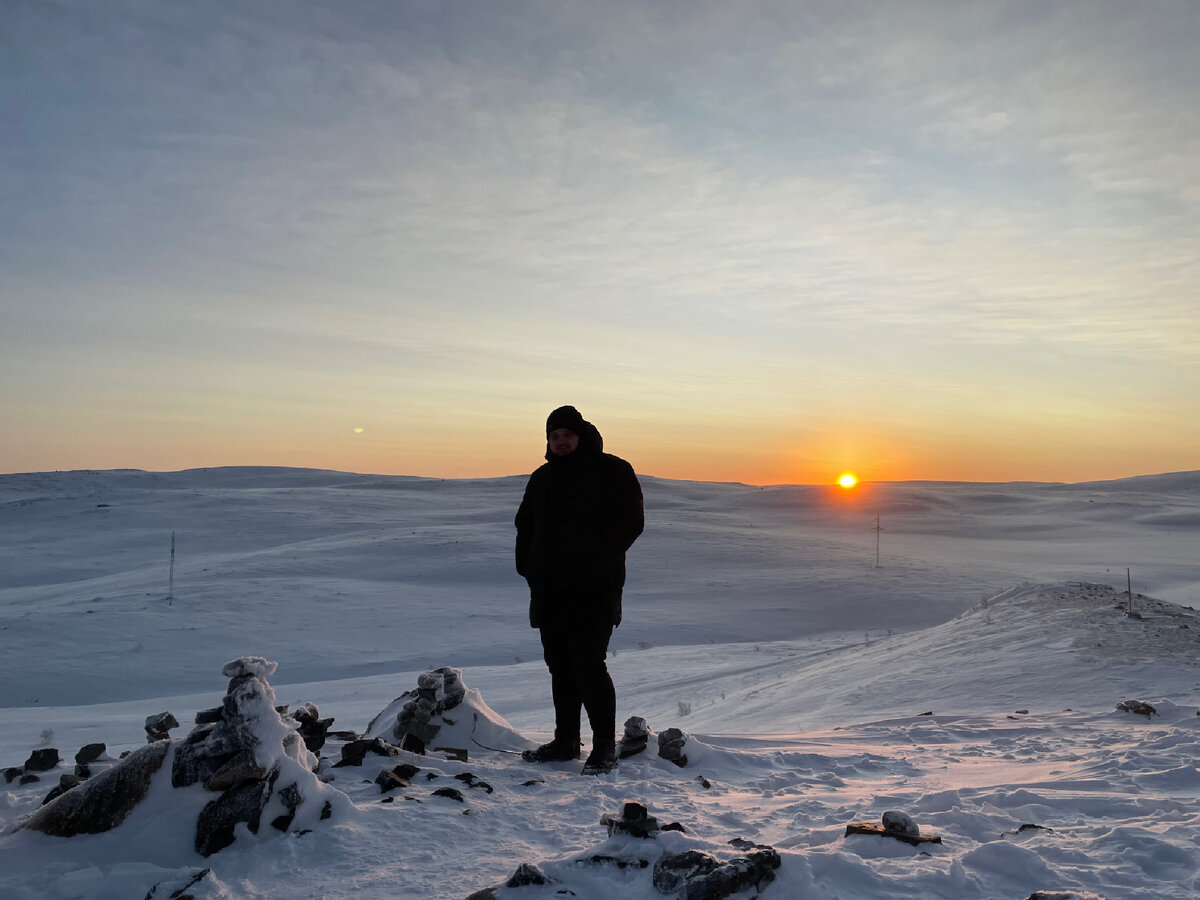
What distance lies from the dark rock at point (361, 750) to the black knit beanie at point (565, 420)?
2.01 metres

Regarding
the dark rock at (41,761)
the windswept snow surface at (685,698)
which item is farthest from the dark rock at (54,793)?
the dark rock at (41,761)

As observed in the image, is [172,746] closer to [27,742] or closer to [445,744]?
[445,744]

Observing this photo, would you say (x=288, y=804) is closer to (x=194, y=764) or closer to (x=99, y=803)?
(x=194, y=764)

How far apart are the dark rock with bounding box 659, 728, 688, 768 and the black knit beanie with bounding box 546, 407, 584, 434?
193cm

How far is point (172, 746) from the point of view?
3771 mm

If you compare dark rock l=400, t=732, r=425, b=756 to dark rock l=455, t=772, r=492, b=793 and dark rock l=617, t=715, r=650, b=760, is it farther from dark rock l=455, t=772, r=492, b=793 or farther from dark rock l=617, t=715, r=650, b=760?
dark rock l=617, t=715, r=650, b=760

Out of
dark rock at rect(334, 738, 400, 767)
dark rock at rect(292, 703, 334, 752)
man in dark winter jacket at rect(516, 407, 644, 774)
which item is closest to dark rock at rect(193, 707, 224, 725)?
dark rock at rect(334, 738, 400, 767)

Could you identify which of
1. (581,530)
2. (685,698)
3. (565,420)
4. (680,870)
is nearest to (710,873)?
(680,870)

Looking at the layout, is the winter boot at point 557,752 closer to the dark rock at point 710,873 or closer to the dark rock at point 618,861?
the dark rock at point 618,861

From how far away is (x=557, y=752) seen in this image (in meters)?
5.21

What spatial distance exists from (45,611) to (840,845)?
21.2 meters

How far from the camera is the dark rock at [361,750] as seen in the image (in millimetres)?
4531

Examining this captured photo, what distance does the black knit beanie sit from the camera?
5.23 meters

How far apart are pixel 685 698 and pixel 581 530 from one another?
6637mm
